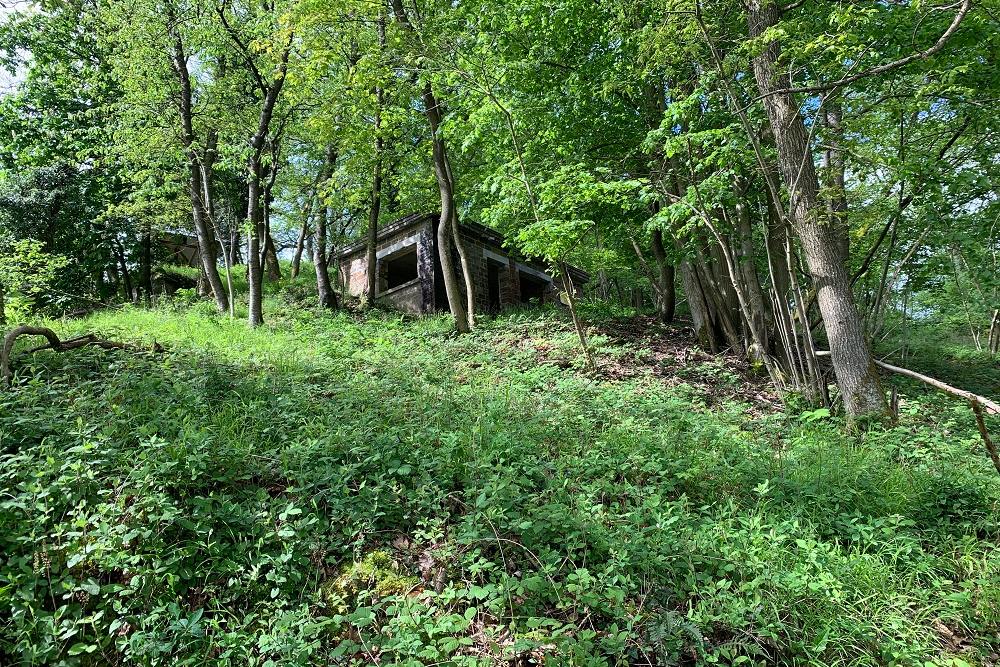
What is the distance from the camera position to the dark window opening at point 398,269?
15586 mm

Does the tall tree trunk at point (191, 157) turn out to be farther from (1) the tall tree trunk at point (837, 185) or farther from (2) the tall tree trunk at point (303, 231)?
A: (1) the tall tree trunk at point (837, 185)

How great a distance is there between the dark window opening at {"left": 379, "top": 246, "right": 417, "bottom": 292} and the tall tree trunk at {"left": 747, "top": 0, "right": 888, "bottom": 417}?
1068cm

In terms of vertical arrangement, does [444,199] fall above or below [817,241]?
above

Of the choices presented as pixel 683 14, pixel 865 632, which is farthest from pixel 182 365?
pixel 683 14

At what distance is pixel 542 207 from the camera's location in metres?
7.84

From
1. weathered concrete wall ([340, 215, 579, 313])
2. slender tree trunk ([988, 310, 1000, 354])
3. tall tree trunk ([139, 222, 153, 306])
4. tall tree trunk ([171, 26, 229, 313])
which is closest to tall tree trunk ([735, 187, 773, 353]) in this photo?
weathered concrete wall ([340, 215, 579, 313])

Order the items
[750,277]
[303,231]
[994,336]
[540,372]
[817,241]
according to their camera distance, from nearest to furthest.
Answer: [817,241], [540,372], [750,277], [994,336], [303,231]

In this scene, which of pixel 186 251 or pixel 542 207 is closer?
pixel 542 207

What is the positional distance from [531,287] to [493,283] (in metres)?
2.95

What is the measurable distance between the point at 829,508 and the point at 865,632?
1351 mm

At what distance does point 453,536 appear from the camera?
9.64ft

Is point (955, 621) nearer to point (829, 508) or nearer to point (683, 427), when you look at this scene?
point (829, 508)

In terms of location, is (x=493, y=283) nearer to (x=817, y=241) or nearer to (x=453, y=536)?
(x=817, y=241)

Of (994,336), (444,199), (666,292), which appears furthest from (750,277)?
(994,336)
